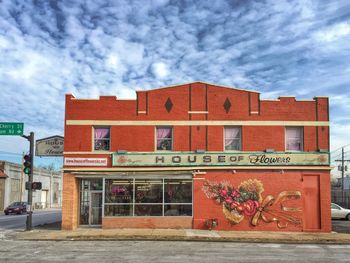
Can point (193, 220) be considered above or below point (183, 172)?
below

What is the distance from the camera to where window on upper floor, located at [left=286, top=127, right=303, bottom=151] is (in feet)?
80.8

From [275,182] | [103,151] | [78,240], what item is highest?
[103,151]

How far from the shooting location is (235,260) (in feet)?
46.3

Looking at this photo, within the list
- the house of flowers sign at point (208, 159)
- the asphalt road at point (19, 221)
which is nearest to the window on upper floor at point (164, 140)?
the house of flowers sign at point (208, 159)

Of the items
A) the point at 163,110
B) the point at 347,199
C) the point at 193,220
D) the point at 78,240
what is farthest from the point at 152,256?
the point at 347,199

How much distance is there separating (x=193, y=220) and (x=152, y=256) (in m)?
9.24

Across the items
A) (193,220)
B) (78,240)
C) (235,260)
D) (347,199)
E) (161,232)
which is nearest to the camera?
(235,260)

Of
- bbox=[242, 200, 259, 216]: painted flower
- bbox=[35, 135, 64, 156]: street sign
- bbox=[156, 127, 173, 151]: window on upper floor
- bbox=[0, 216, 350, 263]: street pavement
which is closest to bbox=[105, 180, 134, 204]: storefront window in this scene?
bbox=[0, 216, 350, 263]: street pavement

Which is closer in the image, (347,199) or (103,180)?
(103,180)

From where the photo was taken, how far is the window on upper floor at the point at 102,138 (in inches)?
966

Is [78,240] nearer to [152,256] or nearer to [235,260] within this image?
[152,256]

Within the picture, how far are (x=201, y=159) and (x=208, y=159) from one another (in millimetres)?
384

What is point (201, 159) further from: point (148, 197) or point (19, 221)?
point (19, 221)

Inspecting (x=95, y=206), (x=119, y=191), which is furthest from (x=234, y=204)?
(x=95, y=206)
